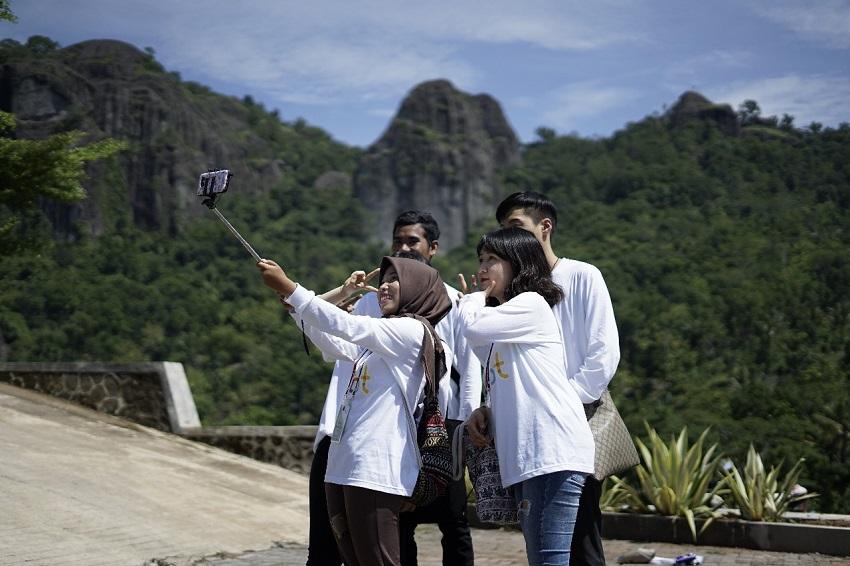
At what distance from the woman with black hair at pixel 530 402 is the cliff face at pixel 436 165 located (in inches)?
3144

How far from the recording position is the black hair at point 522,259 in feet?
12.1

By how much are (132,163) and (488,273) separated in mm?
78826

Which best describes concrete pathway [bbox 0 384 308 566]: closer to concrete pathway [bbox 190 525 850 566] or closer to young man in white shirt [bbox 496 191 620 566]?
concrete pathway [bbox 190 525 850 566]

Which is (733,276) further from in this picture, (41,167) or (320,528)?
(320,528)

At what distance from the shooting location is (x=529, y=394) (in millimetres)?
3471

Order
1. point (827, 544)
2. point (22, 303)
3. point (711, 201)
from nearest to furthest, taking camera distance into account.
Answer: point (827, 544), point (22, 303), point (711, 201)

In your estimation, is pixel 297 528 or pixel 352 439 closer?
pixel 352 439

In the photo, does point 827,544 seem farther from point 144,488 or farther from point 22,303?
point 22,303

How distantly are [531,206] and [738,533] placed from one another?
4367mm

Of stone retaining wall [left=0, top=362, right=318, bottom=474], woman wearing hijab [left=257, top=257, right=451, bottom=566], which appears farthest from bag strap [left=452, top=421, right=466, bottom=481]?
stone retaining wall [left=0, top=362, right=318, bottom=474]

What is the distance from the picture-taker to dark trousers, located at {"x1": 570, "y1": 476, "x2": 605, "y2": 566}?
3.74 meters

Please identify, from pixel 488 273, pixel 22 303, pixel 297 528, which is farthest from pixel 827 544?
pixel 22 303

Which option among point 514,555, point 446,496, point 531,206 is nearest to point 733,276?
point 514,555

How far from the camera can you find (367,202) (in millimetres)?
90125
